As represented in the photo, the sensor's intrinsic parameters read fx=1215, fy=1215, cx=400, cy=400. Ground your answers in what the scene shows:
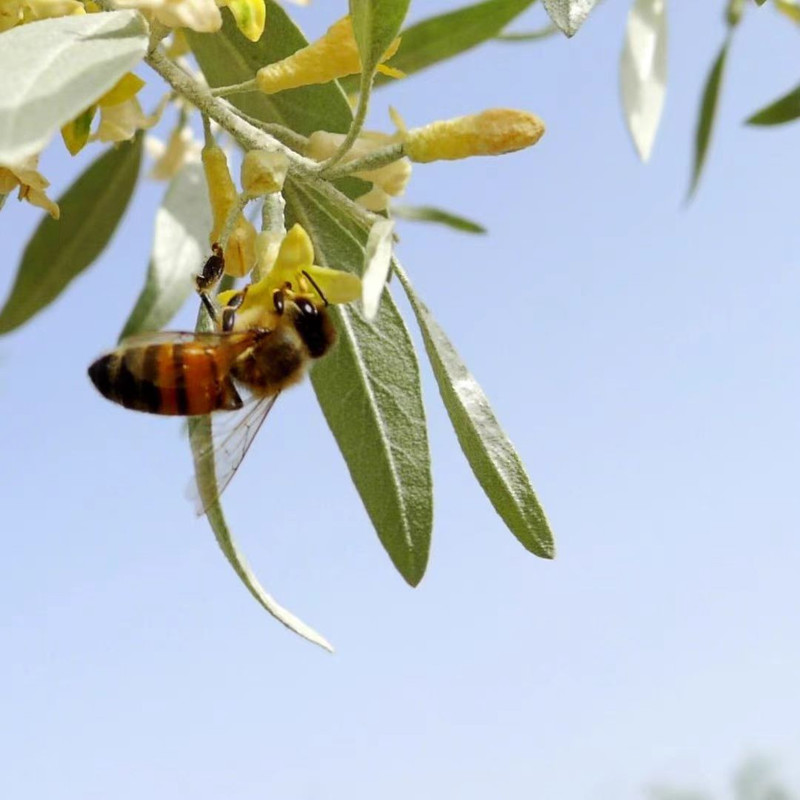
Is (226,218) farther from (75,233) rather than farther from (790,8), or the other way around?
(790,8)

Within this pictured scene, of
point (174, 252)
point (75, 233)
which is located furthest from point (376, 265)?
point (75, 233)

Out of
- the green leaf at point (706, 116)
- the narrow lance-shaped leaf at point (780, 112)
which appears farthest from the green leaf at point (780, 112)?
the green leaf at point (706, 116)

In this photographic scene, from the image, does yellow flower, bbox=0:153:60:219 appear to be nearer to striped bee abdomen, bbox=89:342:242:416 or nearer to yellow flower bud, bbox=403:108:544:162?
striped bee abdomen, bbox=89:342:242:416

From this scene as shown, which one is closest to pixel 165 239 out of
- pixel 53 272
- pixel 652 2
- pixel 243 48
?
pixel 53 272

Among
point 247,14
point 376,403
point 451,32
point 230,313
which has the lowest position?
point 376,403

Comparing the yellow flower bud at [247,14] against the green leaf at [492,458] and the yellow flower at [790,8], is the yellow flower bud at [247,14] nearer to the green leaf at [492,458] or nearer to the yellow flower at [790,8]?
the green leaf at [492,458]

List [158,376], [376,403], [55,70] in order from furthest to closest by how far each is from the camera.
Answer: [376,403] < [158,376] < [55,70]
